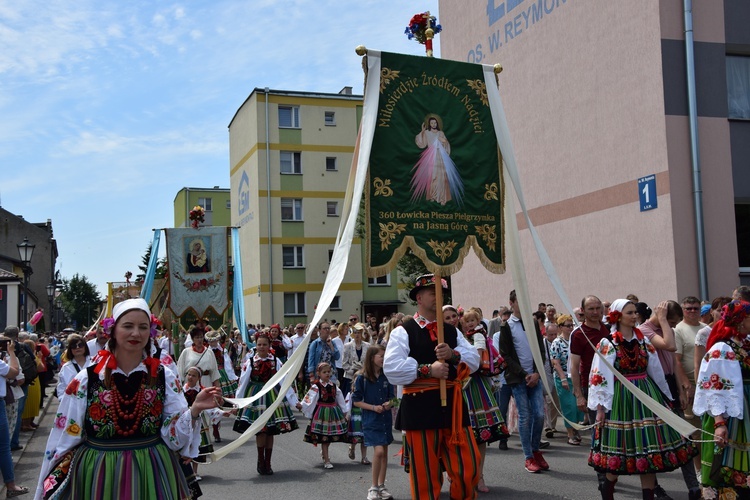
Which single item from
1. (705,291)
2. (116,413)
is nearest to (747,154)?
(705,291)

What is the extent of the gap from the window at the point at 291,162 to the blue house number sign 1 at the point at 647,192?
24305mm

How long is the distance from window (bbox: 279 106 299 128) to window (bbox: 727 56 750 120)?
82.1 ft

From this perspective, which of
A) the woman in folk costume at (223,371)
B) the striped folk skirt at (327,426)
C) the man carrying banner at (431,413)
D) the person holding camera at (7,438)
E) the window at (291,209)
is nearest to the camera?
the man carrying banner at (431,413)

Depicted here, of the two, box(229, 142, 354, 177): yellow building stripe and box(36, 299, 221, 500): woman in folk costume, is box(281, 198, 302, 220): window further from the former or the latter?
box(36, 299, 221, 500): woman in folk costume

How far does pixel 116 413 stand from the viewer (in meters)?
4.65

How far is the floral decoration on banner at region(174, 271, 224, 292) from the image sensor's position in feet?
59.1

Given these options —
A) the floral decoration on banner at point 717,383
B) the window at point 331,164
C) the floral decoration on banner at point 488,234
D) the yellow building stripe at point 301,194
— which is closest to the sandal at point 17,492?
the floral decoration on banner at point 488,234

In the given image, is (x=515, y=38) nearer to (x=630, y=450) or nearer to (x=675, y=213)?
(x=675, y=213)

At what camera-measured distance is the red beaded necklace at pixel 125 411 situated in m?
4.65

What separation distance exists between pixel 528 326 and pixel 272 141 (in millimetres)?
31385

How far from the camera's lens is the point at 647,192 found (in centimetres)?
1543

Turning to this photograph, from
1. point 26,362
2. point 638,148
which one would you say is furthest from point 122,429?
point 638,148

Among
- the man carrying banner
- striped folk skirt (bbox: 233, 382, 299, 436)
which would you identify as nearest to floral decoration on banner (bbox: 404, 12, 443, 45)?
the man carrying banner

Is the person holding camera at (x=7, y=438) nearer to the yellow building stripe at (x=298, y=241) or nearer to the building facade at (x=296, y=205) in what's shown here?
the building facade at (x=296, y=205)
